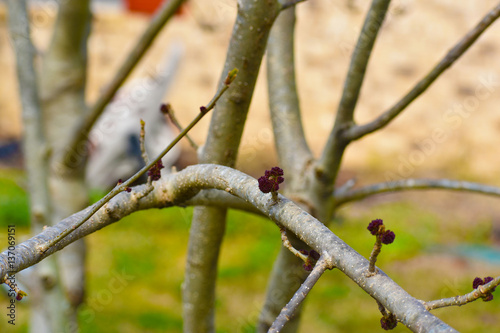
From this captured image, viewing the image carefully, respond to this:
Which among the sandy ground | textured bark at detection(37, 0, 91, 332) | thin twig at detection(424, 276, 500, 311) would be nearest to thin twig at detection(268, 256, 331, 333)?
thin twig at detection(424, 276, 500, 311)

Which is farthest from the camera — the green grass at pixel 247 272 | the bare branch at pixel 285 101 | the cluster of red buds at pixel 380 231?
the green grass at pixel 247 272

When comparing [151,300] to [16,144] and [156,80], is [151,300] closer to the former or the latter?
[156,80]

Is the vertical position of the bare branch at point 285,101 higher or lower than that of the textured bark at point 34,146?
higher

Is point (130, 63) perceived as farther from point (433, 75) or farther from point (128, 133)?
point (128, 133)

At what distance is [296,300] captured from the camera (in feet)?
2.39

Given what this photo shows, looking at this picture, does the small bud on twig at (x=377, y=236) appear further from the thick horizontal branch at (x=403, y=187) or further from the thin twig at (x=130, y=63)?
the thin twig at (x=130, y=63)

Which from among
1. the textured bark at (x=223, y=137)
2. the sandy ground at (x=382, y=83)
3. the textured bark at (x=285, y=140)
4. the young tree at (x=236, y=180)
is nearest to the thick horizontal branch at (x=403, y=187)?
the young tree at (x=236, y=180)

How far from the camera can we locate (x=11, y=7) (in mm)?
2084

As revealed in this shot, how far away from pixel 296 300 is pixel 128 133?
448 centimetres

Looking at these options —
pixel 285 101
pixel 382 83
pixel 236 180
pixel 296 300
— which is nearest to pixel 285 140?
pixel 285 101

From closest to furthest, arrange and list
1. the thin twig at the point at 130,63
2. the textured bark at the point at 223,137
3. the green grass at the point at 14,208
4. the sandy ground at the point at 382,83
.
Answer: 1. the textured bark at the point at 223,137
2. the thin twig at the point at 130,63
3. the green grass at the point at 14,208
4. the sandy ground at the point at 382,83

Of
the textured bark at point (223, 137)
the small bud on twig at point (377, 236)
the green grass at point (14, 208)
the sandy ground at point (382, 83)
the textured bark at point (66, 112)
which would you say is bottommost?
the small bud on twig at point (377, 236)

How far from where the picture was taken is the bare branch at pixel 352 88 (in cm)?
144

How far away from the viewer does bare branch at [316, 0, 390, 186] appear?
1440mm
